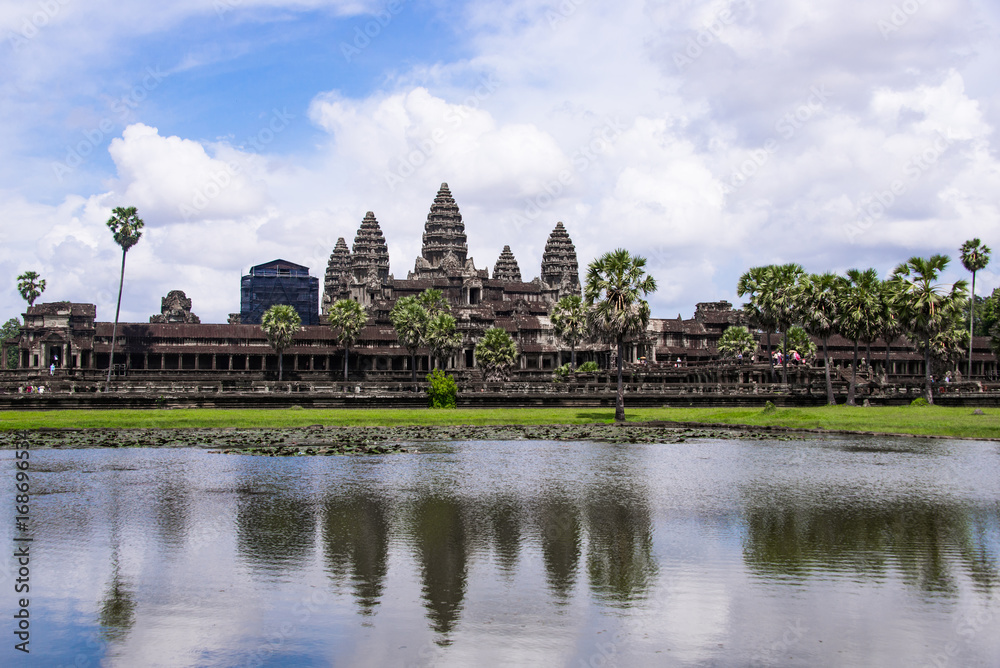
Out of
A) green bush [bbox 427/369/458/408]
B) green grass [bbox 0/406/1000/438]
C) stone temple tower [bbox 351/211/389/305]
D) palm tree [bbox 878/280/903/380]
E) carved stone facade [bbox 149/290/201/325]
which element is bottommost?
green grass [bbox 0/406/1000/438]

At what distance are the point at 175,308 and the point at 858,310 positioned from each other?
101704 mm

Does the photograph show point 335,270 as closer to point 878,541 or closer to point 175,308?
point 175,308

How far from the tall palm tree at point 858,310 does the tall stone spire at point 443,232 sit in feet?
310

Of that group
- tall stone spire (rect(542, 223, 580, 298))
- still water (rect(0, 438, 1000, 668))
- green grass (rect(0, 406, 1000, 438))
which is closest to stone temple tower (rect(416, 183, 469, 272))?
tall stone spire (rect(542, 223, 580, 298))

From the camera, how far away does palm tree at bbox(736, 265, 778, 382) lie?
250 feet

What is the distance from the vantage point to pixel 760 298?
77.8 meters

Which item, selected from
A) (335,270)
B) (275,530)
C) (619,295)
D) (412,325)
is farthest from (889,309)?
(335,270)

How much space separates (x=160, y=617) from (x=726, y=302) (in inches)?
5392

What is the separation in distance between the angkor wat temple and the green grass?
38972 millimetres

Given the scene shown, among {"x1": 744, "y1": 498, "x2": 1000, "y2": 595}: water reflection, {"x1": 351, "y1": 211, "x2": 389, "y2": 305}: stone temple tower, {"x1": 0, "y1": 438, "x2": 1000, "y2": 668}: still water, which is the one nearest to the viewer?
{"x1": 0, "y1": 438, "x2": 1000, "y2": 668}: still water

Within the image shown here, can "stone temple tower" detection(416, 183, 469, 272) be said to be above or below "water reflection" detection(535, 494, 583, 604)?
above

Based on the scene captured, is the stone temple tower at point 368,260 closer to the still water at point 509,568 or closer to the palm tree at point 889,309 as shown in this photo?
the palm tree at point 889,309

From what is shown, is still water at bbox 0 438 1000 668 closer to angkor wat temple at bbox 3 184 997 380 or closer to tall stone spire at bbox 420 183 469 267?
angkor wat temple at bbox 3 184 997 380

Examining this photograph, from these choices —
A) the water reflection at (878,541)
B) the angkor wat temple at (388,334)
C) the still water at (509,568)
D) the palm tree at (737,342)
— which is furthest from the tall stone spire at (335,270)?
the water reflection at (878,541)
